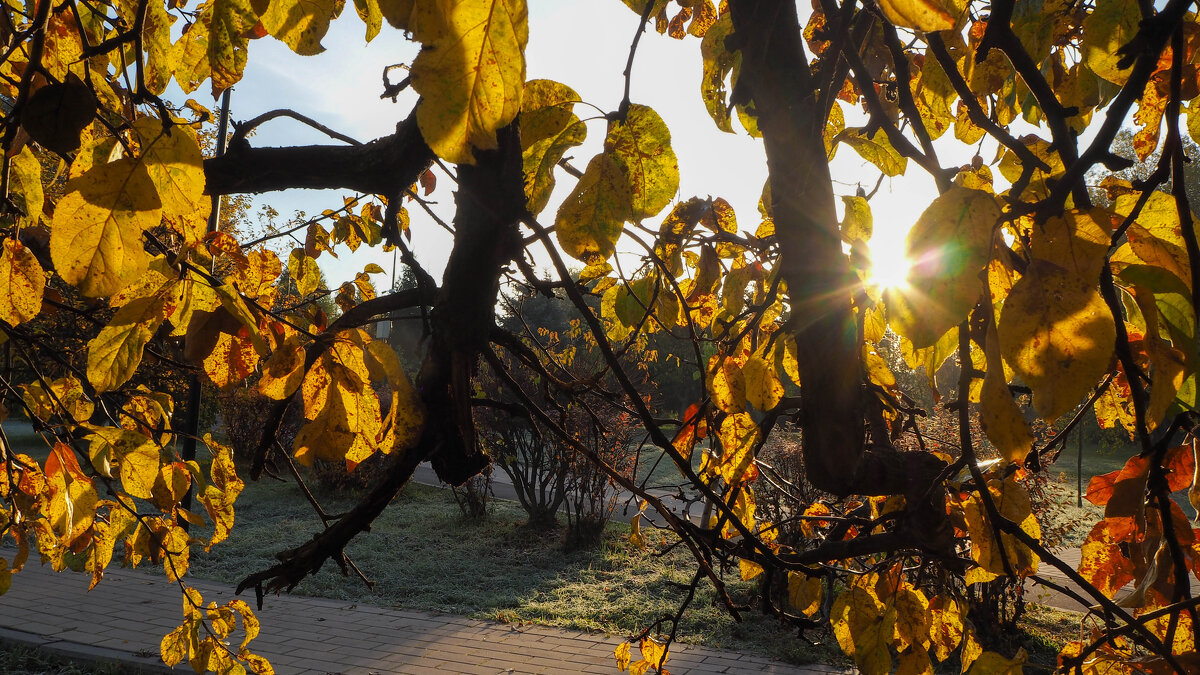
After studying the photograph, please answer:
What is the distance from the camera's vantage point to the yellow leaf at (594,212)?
1.84 ft

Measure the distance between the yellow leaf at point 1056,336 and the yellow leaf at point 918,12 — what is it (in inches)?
6.6

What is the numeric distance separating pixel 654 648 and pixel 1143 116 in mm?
1518

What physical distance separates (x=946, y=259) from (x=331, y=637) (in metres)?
5.78

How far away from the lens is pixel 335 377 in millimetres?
733

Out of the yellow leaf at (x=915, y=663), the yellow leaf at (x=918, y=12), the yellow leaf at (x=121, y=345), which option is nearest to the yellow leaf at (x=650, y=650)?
the yellow leaf at (x=915, y=663)

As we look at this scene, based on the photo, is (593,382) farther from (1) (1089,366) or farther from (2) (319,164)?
(1) (1089,366)

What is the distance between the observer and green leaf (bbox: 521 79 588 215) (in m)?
0.56

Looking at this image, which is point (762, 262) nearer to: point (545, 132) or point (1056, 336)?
point (545, 132)

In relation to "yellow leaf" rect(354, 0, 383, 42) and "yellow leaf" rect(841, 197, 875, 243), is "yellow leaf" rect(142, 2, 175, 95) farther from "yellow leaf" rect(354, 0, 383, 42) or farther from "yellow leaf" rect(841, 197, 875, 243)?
"yellow leaf" rect(841, 197, 875, 243)

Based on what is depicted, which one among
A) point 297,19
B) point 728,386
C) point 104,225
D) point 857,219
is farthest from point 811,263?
point 104,225

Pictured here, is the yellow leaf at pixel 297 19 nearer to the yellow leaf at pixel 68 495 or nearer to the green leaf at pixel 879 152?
the green leaf at pixel 879 152

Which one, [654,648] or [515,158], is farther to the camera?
[654,648]

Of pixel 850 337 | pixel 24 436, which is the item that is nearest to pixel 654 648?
pixel 850 337

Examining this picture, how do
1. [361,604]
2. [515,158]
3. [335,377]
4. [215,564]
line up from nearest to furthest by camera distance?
[335,377], [515,158], [361,604], [215,564]
